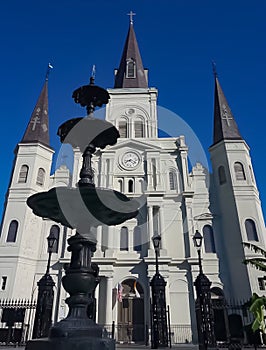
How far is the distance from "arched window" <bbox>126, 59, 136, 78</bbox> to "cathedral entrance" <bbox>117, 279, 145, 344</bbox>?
25.1m

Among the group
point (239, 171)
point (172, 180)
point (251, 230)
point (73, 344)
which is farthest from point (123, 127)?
point (73, 344)

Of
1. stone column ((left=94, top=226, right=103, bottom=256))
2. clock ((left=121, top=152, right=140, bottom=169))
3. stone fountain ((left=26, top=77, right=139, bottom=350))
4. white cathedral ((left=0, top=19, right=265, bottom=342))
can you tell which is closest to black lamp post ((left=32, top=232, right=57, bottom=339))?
white cathedral ((left=0, top=19, right=265, bottom=342))

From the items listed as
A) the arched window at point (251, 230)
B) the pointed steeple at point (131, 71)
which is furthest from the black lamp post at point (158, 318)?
the pointed steeple at point (131, 71)

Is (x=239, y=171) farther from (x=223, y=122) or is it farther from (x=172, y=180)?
(x=172, y=180)

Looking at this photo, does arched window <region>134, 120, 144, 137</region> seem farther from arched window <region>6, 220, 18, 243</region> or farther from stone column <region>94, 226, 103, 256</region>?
arched window <region>6, 220, 18, 243</region>

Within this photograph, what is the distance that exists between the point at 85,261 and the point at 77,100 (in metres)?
4.29

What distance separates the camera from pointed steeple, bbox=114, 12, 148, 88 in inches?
1391

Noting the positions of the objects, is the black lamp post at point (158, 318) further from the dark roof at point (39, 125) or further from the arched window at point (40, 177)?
the dark roof at point (39, 125)

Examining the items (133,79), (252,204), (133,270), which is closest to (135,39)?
(133,79)

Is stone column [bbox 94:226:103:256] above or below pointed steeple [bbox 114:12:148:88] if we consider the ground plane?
below

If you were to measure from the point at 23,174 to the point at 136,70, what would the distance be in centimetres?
2078

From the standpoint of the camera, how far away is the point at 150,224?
2312cm

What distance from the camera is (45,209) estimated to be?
22.6ft

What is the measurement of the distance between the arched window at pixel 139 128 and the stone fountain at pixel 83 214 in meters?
21.5
